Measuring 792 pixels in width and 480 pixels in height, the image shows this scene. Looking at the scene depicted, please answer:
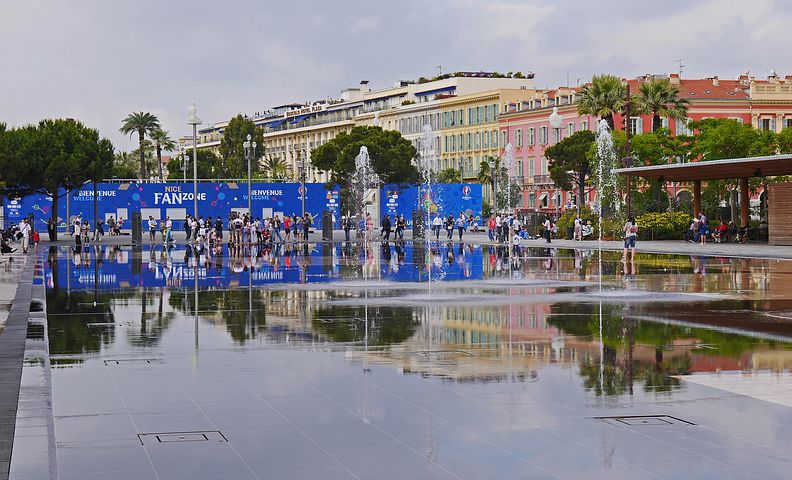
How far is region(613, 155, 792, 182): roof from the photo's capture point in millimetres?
46844

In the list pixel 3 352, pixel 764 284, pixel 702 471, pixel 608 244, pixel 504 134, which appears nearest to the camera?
pixel 702 471

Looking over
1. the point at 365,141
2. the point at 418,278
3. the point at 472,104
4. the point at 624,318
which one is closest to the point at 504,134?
the point at 472,104

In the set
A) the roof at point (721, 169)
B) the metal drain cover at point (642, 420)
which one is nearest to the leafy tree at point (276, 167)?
the roof at point (721, 169)

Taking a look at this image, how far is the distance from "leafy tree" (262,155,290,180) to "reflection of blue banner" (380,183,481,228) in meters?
59.0

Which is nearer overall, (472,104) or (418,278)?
(418,278)

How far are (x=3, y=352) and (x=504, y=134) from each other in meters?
101

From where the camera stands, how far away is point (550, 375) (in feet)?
42.3

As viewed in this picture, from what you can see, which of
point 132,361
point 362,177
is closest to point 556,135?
point 362,177

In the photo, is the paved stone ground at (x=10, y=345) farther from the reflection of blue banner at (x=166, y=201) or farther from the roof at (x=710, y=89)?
the roof at (x=710, y=89)

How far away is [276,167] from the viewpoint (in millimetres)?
155000

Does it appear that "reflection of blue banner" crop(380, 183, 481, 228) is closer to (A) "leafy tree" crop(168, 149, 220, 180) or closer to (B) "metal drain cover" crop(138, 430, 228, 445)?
(A) "leafy tree" crop(168, 149, 220, 180)

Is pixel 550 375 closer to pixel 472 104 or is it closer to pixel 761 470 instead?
pixel 761 470

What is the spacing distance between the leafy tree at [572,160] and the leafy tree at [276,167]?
211ft

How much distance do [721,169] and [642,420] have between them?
140ft
